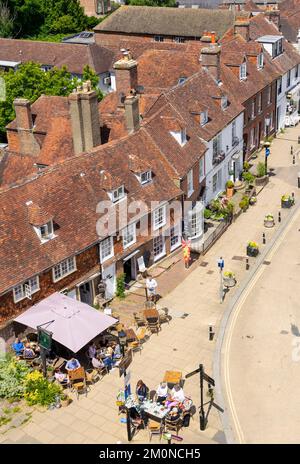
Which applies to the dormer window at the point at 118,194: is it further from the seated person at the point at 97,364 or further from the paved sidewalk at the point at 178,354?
the seated person at the point at 97,364

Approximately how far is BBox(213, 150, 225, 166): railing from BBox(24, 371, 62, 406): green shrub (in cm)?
2424

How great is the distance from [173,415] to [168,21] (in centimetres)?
7201

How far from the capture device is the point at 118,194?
38.2 m

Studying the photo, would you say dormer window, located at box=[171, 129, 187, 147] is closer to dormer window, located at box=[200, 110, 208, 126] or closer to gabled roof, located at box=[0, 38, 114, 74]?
dormer window, located at box=[200, 110, 208, 126]

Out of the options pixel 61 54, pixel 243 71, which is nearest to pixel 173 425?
pixel 243 71

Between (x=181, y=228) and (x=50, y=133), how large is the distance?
1144 cm

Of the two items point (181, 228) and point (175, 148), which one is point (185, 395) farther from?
point (175, 148)

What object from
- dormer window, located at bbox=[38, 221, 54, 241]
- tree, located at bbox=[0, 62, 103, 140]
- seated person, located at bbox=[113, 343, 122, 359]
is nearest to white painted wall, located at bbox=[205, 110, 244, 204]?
tree, located at bbox=[0, 62, 103, 140]

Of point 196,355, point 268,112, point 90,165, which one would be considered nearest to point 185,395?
point 196,355

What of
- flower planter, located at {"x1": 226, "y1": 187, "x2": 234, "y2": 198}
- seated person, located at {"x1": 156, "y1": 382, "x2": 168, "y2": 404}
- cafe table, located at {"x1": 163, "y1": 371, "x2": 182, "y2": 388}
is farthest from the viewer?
→ flower planter, located at {"x1": 226, "y1": 187, "x2": 234, "y2": 198}

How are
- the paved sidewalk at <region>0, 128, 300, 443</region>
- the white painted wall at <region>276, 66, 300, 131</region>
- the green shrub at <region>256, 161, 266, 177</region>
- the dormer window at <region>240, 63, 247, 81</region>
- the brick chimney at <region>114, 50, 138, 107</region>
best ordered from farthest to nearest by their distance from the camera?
1. the white painted wall at <region>276, 66, 300, 131</region>
2. the dormer window at <region>240, 63, 247, 81</region>
3. the green shrub at <region>256, 161, 266, 177</region>
4. the brick chimney at <region>114, 50, 138, 107</region>
5. the paved sidewalk at <region>0, 128, 300, 443</region>

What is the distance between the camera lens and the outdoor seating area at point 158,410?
27.2m

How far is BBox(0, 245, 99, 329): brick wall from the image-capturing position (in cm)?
3131

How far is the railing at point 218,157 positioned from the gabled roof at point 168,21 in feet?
129
